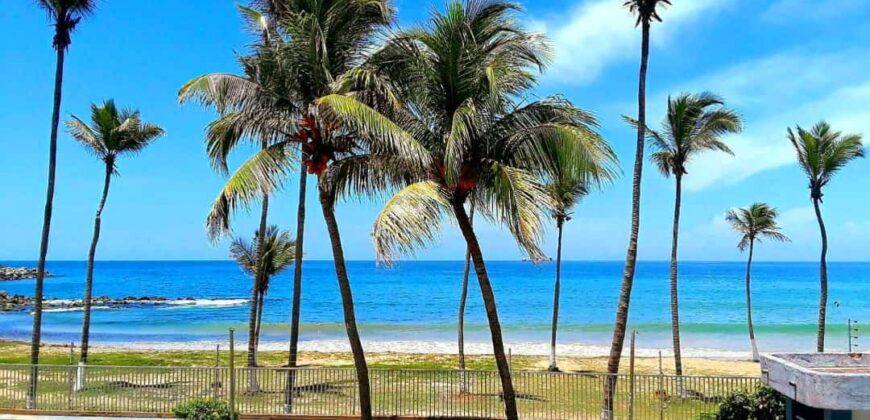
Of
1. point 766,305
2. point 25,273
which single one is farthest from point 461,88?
point 25,273

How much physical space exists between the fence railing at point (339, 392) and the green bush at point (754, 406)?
68 cm

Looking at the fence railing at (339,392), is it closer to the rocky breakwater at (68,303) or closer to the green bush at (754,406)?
the green bush at (754,406)

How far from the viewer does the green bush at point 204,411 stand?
11516 mm

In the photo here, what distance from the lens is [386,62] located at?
428 inches

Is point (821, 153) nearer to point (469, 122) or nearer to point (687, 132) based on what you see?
point (687, 132)

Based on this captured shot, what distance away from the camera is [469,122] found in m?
9.79

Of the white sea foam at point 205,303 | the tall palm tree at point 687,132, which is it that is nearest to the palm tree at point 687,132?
the tall palm tree at point 687,132

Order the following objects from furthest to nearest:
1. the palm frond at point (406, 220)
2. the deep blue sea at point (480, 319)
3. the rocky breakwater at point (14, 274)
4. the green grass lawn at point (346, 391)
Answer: the rocky breakwater at point (14, 274) → the deep blue sea at point (480, 319) → the green grass lawn at point (346, 391) → the palm frond at point (406, 220)

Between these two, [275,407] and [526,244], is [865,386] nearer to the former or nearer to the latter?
[526,244]

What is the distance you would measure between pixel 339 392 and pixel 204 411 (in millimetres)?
2462

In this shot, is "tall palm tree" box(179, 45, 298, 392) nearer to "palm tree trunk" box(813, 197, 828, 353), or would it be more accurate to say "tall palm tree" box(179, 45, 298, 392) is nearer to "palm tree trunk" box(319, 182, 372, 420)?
"palm tree trunk" box(319, 182, 372, 420)

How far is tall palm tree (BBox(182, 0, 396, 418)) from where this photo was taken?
35.6ft

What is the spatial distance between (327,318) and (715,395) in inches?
1825

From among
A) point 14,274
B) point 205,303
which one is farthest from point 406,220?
point 14,274
